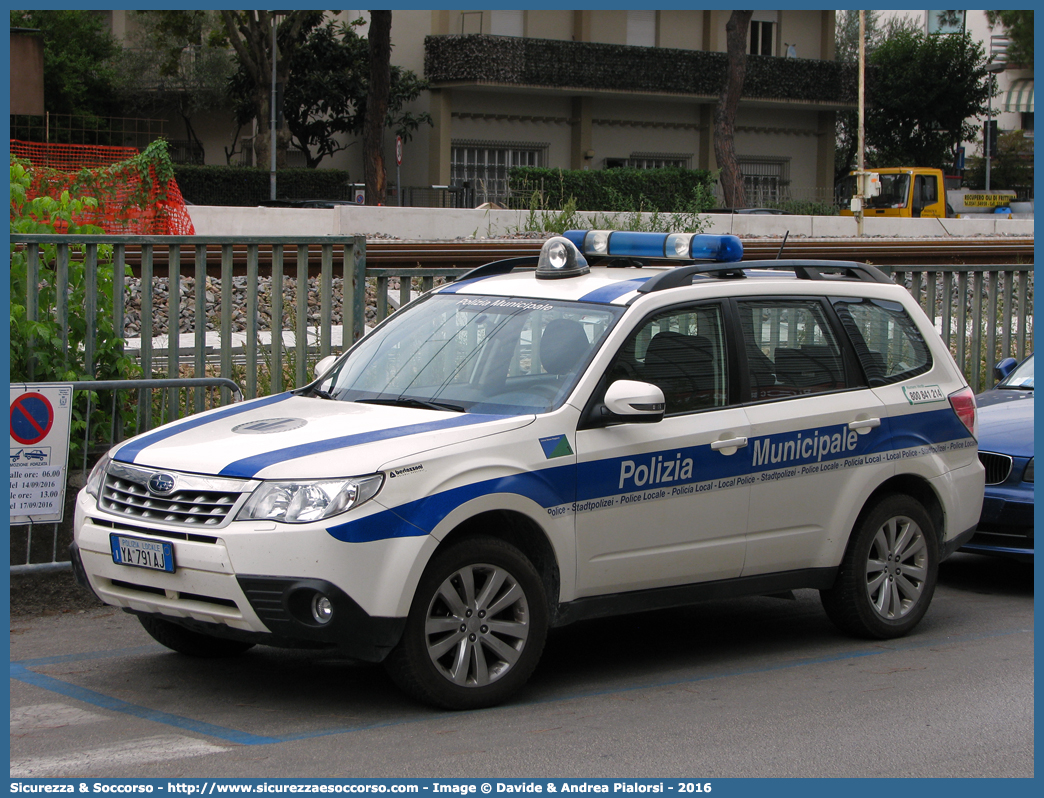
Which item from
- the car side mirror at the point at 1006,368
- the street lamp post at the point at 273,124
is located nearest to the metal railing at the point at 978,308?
the car side mirror at the point at 1006,368

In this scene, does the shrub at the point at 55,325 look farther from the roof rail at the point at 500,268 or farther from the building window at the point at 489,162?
the building window at the point at 489,162

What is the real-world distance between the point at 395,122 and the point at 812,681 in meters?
42.4

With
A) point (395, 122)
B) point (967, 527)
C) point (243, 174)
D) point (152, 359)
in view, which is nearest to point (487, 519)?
point (967, 527)

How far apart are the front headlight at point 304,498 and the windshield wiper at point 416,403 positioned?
0.83 meters

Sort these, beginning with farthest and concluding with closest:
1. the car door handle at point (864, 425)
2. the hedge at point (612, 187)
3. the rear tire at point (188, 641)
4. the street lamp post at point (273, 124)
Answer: the street lamp post at point (273, 124) → the hedge at point (612, 187) → the car door handle at point (864, 425) → the rear tire at point (188, 641)

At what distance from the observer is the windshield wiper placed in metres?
5.86

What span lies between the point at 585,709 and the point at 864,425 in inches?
85.2

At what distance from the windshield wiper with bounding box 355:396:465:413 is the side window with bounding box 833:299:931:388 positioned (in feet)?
7.41

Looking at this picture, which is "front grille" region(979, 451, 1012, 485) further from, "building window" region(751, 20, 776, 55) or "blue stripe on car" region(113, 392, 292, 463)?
"building window" region(751, 20, 776, 55)

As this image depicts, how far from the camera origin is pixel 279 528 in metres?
5.04

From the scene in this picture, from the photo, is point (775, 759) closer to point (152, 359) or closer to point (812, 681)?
point (812, 681)

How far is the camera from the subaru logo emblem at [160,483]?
17.5ft

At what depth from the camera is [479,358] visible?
20.3 ft

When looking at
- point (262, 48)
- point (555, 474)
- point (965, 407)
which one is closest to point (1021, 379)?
point (965, 407)
